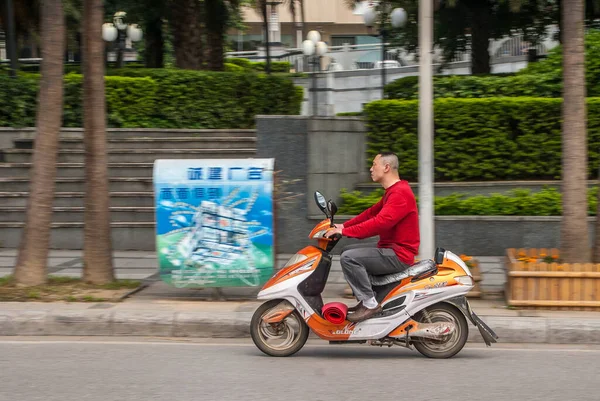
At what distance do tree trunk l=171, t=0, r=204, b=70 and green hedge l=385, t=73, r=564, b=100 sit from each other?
223 inches

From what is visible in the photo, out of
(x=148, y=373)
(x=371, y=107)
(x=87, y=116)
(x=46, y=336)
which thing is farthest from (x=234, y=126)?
(x=148, y=373)

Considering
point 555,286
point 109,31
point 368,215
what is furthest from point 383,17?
point 368,215

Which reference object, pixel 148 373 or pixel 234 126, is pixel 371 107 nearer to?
pixel 234 126

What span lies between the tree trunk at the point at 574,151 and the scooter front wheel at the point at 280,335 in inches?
132

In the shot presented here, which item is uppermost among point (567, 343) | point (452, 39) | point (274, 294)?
point (452, 39)

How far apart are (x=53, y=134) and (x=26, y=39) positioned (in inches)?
638

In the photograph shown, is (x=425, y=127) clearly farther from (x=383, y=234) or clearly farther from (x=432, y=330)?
(x=432, y=330)

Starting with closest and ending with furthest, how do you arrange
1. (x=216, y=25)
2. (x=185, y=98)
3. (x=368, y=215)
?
(x=368, y=215) → (x=185, y=98) → (x=216, y=25)

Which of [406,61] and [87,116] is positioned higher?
[406,61]

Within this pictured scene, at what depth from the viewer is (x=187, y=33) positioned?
18.3 meters

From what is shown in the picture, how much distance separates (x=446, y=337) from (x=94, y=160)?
459 cm

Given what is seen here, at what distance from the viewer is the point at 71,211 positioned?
13547 mm

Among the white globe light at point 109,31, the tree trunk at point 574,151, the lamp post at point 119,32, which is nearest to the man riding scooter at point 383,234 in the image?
the tree trunk at point 574,151

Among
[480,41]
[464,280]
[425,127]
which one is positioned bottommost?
[464,280]
